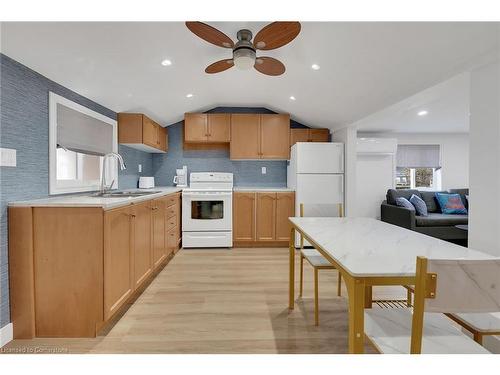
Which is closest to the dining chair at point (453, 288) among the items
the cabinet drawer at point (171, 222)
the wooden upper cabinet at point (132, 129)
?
the cabinet drawer at point (171, 222)

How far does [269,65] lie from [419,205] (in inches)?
150

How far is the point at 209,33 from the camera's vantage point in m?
1.78

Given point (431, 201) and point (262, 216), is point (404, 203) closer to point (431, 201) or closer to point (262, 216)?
point (431, 201)

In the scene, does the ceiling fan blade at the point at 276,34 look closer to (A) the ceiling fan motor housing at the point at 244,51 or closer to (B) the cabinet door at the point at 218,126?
(A) the ceiling fan motor housing at the point at 244,51

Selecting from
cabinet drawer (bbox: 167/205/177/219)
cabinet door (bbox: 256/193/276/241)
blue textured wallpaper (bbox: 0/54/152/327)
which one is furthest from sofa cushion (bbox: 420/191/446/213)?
blue textured wallpaper (bbox: 0/54/152/327)

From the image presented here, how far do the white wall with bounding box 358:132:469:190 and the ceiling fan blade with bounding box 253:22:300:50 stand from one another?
422 cm

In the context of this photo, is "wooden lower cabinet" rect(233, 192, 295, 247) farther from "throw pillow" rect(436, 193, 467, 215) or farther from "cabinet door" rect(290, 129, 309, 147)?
"throw pillow" rect(436, 193, 467, 215)

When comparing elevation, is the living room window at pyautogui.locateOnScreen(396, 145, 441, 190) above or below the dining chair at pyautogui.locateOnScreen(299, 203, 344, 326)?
above

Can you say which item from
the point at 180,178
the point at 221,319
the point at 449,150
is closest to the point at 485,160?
the point at 221,319

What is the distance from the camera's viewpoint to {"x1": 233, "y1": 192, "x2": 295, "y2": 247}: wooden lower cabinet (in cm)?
427

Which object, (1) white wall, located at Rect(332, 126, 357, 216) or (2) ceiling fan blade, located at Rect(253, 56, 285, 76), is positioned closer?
(2) ceiling fan blade, located at Rect(253, 56, 285, 76)

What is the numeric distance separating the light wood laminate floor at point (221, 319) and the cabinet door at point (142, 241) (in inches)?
7.9

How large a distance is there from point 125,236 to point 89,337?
0.72 metres

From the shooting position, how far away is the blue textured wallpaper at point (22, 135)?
174cm
